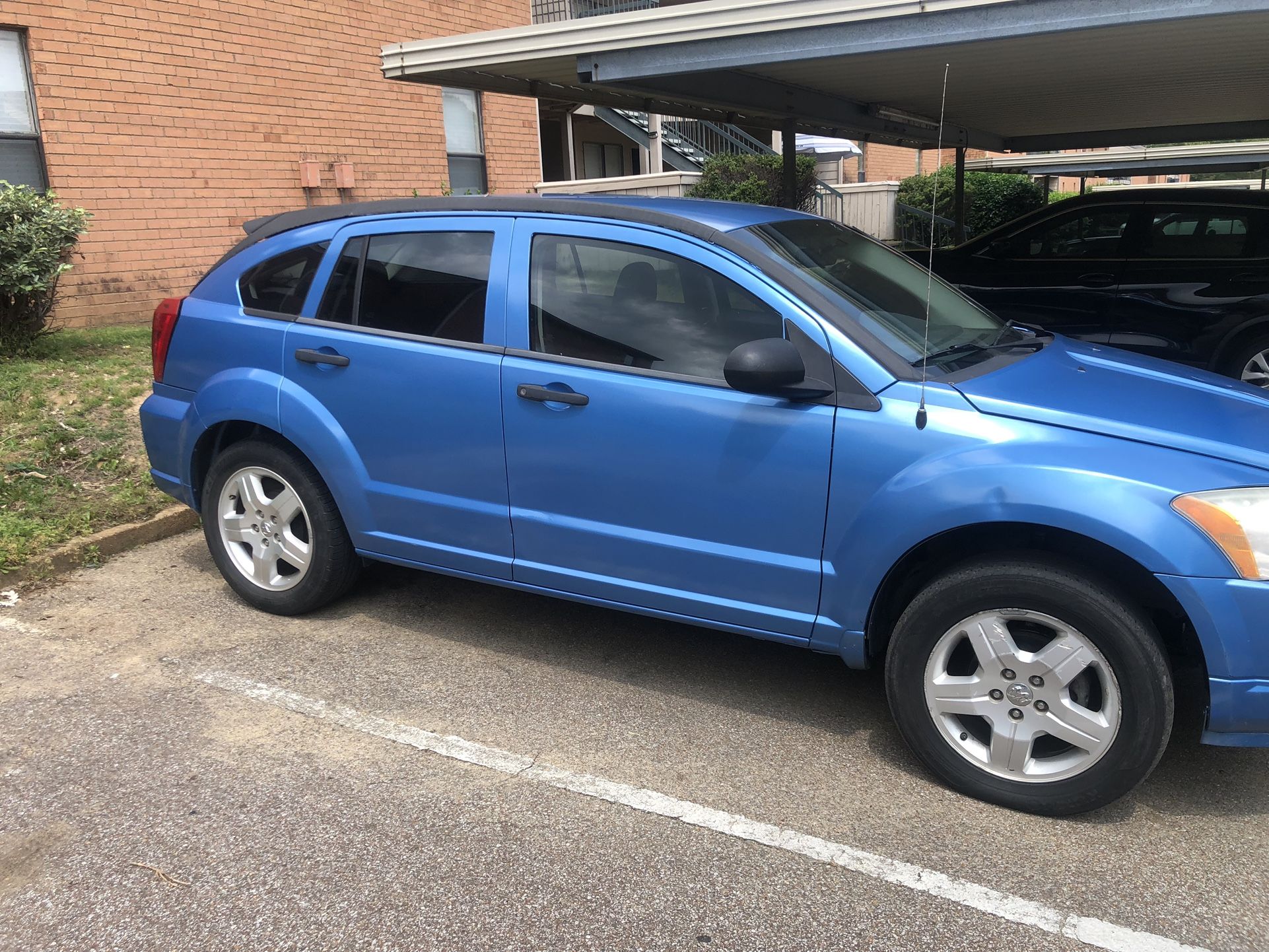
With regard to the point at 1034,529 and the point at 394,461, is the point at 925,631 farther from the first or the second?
the point at 394,461

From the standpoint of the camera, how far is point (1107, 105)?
9430 millimetres

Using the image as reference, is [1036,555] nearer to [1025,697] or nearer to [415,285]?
[1025,697]

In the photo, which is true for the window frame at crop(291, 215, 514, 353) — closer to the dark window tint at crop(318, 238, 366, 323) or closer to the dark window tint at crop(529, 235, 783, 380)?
the dark window tint at crop(318, 238, 366, 323)

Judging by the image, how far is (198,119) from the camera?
33.0 feet

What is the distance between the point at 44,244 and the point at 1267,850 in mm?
8108

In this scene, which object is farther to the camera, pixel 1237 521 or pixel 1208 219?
pixel 1208 219

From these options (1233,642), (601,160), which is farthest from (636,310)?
(601,160)

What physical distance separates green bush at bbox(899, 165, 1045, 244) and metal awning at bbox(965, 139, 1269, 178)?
0.76 metres

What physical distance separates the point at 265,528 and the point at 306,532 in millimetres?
197

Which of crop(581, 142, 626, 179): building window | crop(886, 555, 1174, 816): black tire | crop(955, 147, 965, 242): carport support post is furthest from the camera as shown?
crop(581, 142, 626, 179): building window

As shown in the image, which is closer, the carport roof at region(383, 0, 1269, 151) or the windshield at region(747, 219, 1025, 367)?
the windshield at region(747, 219, 1025, 367)

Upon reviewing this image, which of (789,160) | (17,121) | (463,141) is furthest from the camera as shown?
(463,141)

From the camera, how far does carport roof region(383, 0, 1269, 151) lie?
17.3 ft

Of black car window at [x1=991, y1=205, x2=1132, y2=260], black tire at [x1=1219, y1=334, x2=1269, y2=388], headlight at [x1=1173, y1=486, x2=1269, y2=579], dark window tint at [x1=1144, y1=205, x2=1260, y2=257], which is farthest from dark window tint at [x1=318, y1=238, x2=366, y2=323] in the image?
black tire at [x1=1219, y1=334, x2=1269, y2=388]
